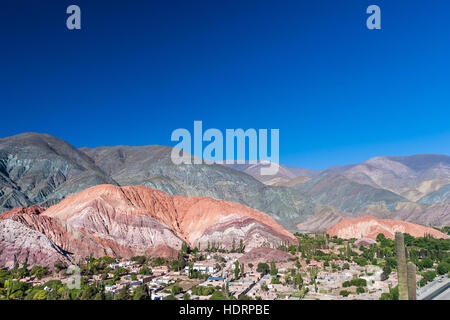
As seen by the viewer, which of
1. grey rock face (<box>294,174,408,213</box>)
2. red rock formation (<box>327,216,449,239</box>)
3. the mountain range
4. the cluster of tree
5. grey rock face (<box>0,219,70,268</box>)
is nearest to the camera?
the cluster of tree

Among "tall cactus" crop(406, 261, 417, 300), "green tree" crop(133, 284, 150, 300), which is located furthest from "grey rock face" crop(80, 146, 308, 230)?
"tall cactus" crop(406, 261, 417, 300)

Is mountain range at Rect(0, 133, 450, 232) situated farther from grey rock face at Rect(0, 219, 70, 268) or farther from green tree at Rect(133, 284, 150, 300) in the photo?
green tree at Rect(133, 284, 150, 300)

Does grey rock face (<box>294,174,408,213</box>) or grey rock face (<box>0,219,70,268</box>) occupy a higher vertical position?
grey rock face (<box>294,174,408,213</box>)

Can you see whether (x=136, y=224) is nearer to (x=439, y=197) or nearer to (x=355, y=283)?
(x=355, y=283)

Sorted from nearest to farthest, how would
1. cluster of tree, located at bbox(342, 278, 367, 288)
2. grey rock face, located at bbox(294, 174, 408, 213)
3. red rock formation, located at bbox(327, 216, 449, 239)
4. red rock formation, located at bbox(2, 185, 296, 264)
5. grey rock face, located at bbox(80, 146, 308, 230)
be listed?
cluster of tree, located at bbox(342, 278, 367, 288)
red rock formation, located at bbox(2, 185, 296, 264)
red rock formation, located at bbox(327, 216, 449, 239)
grey rock face, located at bbox(80, 146, 308, 230)
grey rock face, located at bbox(294, 174, 408, 213)

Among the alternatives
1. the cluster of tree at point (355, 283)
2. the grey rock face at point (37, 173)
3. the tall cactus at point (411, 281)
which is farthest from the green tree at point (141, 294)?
the grey rock face at point (37, 173)

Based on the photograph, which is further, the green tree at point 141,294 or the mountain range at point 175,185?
the mountain range at point 175,185

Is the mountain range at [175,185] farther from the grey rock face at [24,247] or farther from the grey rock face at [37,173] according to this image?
the grey rock face at [24,247]
